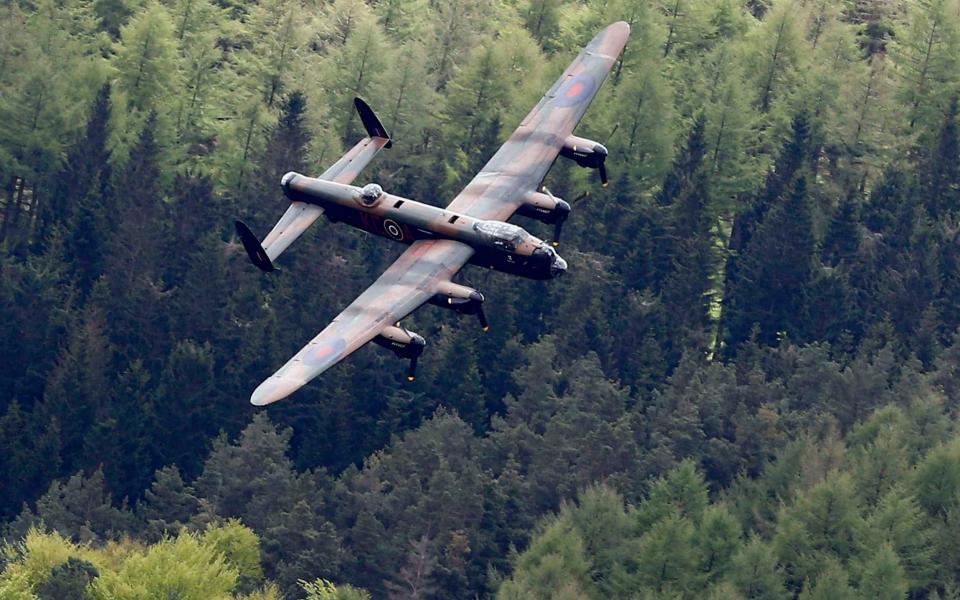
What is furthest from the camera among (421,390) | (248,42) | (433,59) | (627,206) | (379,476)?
(248,42)

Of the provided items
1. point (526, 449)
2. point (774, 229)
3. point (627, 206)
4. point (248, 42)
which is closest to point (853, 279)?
point (774, 229)

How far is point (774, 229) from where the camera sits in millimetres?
133125

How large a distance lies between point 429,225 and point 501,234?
379 cm

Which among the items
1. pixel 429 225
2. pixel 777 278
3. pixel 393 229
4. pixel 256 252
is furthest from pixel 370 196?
pixel 777 278

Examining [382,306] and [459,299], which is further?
[382,306]

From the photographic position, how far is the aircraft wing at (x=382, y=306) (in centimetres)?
7714

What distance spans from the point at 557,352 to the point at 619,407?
850 centimetres

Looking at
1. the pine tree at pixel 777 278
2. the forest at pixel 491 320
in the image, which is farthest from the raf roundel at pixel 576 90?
the pine tree at pixel 777 278

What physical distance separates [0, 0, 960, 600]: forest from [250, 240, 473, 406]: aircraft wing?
28252 mm

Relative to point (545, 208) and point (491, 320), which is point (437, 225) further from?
point (491, 320)

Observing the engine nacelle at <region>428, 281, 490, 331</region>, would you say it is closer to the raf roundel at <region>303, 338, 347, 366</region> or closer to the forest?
the raf roundel at <region>303, 338, 347, 366</region>

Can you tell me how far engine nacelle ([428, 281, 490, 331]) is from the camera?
79.2 metres

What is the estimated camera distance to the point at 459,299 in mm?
79438

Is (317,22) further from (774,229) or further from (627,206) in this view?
(774,229)
